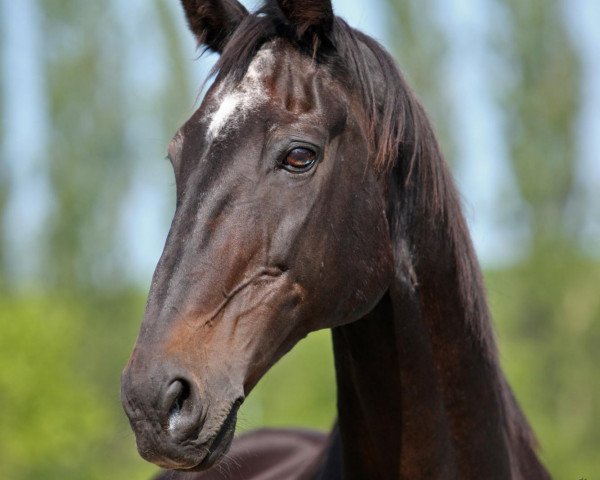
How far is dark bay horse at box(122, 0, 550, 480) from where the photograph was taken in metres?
2.88

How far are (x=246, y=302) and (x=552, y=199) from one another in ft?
70.1

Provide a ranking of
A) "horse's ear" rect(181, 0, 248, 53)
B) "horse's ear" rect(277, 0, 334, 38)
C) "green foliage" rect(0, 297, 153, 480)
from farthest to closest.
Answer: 1. "green foliage" rect(0, 297, 153, 480)
2. "horse's ear" rect(181, 0, 248, 53)
3. "horse's ear" rect(277, 0, 334, 38)

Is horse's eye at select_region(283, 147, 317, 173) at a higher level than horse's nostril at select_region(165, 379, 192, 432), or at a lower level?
higher

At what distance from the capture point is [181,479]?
3.59 m

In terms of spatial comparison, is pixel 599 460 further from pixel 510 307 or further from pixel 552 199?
pixel 552 199

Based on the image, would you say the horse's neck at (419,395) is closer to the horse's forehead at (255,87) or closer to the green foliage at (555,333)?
the horse's forehead at (255,87)

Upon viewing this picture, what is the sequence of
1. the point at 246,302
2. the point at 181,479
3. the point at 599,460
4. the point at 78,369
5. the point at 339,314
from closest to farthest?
the point at 246,302
the point at 339,314
the point at 181,479
the point at 599,460
the point at 78,369

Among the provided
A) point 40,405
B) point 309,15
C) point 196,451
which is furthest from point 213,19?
point 40,405

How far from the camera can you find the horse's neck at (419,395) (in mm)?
3451

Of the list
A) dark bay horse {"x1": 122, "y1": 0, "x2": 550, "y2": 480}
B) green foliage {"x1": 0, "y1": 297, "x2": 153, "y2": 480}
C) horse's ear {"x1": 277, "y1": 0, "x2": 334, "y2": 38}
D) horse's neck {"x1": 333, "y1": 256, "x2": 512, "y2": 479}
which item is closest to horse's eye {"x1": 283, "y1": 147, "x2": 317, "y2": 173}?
dark bay horse {"x1": 122, "y1": 0, "x2": 550, "y2": 480}

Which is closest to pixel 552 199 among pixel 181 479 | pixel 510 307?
pixel 510 307

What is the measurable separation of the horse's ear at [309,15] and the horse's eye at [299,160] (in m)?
0.50

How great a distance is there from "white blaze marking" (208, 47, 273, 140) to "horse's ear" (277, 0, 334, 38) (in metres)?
0.20

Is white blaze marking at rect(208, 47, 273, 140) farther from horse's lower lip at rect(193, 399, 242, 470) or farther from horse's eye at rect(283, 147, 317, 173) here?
horse's lower lip at rect(193, 399, 242, 470)
